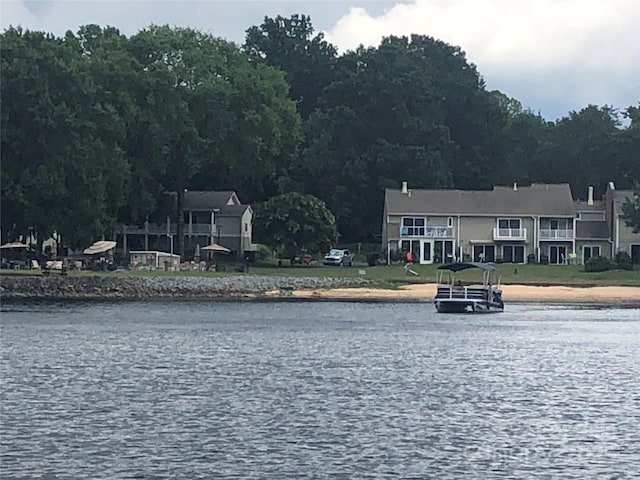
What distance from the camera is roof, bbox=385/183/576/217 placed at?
4183 inches

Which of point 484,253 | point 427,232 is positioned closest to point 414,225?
point 427,232

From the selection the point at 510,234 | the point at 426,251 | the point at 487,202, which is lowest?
the point at 426,251

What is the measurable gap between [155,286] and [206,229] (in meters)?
28.0

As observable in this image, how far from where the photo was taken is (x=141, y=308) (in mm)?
75750

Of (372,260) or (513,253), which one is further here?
(513,253)

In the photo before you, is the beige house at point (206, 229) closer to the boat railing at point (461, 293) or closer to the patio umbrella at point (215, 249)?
the patio umbrella at point (215, 249)

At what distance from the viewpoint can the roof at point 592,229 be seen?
107 metres

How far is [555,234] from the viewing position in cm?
10581

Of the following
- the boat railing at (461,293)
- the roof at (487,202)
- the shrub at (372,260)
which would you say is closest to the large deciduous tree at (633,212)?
the roof at (487,202)

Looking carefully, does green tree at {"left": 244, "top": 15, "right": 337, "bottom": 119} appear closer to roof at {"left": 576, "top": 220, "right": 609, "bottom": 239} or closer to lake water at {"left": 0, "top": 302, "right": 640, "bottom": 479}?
roof at {"left": 576, "top": 220, "right": 609, "bottom": 239}

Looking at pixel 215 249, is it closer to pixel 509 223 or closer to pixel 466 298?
pixel 509 223

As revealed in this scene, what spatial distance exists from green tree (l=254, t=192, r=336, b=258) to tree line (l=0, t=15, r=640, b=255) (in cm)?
116

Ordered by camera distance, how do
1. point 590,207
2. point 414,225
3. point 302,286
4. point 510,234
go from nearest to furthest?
point 302,286 < point 510,234 < point 414,225 < point 590,207

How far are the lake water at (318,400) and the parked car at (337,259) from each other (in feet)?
107
